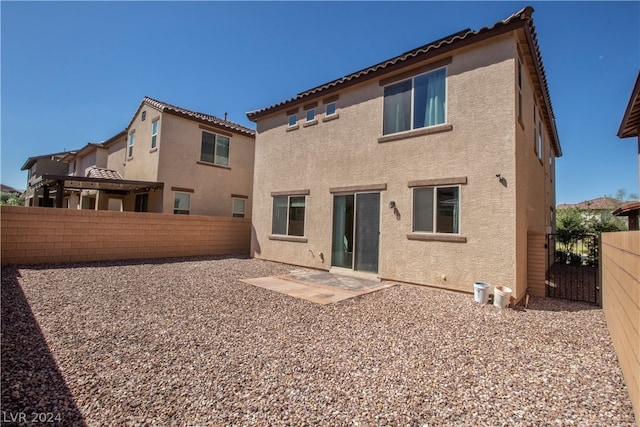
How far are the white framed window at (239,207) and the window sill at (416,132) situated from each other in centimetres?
1184

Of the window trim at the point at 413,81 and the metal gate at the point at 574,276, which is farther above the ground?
the window trim at the point at 413,81

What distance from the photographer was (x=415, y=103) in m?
8.84

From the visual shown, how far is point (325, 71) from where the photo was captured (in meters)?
13.9

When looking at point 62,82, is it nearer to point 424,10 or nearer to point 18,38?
point 18,38

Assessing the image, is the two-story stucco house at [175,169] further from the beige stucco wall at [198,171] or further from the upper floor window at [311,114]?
the upper floor window at [311,114]

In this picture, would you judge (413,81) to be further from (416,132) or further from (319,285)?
(319,285)

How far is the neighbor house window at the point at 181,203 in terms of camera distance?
15859 millimetres

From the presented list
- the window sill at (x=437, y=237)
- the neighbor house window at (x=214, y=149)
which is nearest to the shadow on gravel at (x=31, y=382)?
the window sill at (x=437, y=237)

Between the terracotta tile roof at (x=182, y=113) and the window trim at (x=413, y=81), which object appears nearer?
the window trim at (x=413, y=81)

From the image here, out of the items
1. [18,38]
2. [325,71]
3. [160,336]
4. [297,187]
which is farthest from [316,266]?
[18,38]

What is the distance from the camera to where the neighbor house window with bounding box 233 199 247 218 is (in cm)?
1841

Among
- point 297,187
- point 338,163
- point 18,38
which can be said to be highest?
point 18,38

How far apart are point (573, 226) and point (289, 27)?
21806 mm

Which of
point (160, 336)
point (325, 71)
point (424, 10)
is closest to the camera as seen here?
point (160, 336)
